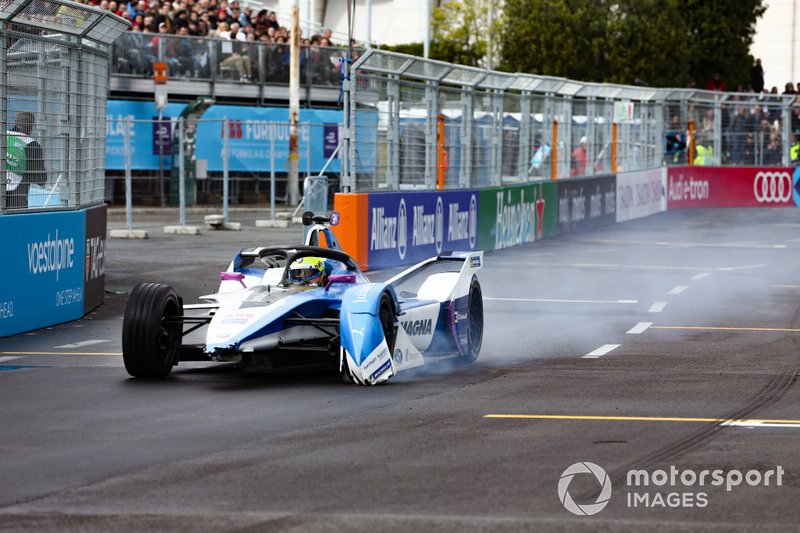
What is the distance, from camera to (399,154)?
824 inches

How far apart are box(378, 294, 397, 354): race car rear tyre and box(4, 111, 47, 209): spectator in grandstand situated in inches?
190

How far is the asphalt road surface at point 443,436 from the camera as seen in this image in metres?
6.12

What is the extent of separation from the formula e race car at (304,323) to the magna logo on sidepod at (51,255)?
9.85 ft

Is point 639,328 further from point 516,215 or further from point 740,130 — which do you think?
point 740,130

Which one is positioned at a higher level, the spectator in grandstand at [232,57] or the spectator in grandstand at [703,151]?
the spectator in grandstand at [232,57]

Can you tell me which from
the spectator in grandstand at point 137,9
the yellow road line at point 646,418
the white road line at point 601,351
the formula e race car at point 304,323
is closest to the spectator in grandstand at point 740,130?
the spectator in grandstand at point 137,9

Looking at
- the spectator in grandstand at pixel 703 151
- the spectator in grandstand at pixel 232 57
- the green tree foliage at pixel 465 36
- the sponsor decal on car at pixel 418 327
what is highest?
the green tree foliage at pixel 465 36

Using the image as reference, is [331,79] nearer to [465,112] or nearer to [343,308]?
[465,112]

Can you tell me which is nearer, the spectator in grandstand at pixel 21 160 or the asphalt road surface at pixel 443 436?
Answer: the asphalt road surface at pixel 443 436

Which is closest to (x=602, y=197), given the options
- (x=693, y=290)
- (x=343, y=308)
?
(x=693, y=290)

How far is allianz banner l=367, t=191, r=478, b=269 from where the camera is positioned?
19828 mm

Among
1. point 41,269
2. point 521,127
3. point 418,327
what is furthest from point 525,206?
point 418,327

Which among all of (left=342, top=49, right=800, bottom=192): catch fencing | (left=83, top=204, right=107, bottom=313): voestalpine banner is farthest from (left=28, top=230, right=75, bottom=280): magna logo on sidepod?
(left=342, top=49, right=800, bottom=192): catch fencing

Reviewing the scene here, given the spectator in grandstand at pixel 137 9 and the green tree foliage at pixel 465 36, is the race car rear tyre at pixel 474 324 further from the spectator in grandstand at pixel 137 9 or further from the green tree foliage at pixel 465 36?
the green tree foliage at pixel 465 36
